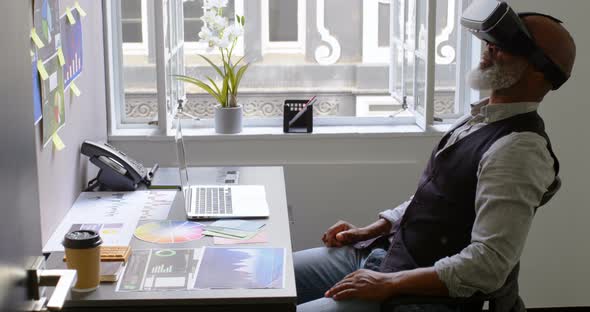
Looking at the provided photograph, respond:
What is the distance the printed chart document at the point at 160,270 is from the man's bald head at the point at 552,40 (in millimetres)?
1094

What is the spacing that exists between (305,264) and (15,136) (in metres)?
1.40

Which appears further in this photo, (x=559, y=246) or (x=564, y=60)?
(x=559, y=246)

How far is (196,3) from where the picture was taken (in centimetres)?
355

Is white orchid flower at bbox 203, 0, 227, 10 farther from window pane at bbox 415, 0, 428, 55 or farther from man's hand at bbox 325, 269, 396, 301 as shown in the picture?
man's hand at bbox 325, 269, 396, 301

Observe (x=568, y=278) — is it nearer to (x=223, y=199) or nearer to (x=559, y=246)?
(x=559, y=246)

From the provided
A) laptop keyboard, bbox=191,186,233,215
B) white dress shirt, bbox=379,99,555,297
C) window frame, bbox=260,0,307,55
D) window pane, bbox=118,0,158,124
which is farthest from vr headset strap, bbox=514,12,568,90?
window pane, bbox=118,0,158,124

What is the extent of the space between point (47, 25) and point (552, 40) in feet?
4.64

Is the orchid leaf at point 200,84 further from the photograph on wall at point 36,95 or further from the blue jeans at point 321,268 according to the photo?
the photograph on wall at point 36,95

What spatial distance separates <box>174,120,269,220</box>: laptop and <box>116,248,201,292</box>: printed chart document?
1.00 ft

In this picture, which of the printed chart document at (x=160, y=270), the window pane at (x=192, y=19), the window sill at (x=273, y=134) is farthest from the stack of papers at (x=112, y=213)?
the window pane at (x=192, y=19)

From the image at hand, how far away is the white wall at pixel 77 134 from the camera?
7.47 feet

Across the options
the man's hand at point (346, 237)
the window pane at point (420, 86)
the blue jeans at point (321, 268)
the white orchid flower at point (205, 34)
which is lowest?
the blue jeans at point (321, 268)

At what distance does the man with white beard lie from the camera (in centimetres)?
203

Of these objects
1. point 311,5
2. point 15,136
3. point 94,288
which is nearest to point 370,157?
point 311,5
